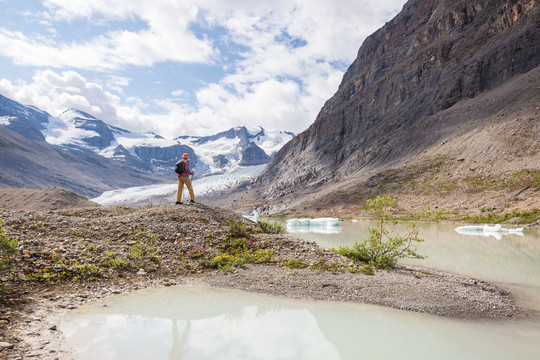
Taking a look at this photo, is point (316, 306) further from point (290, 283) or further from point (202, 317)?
point (202, 317)

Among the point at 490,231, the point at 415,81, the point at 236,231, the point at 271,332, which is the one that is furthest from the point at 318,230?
the point at 415,81

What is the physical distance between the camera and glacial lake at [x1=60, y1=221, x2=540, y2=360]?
828 centimetres

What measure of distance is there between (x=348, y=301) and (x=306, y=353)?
4.42 m

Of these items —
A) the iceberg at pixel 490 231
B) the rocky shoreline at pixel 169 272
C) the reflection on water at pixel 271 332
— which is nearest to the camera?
the reflection on water at pixel 271 332

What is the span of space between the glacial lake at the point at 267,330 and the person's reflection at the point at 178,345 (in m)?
0.02

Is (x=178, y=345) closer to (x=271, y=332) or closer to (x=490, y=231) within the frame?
(x=271, y=332)

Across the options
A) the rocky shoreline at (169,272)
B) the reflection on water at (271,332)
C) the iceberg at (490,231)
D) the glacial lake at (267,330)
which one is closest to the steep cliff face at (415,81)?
the iceberg at (490,231)

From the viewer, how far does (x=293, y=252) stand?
1766 cm

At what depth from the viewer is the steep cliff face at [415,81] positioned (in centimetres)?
10300

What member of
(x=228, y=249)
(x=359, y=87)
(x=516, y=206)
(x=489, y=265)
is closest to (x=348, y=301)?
(x=228, y=249)

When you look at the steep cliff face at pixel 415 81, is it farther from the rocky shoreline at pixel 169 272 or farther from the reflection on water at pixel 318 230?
the rocky shoreline at pixel 169 272

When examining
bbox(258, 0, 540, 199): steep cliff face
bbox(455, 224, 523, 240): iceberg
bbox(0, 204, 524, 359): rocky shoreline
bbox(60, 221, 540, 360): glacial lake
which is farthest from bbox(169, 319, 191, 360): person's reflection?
bbox(258, 0, 540, 199): steep cliff face

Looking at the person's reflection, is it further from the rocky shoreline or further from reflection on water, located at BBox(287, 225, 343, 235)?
reflection on water, located at BBox(287, 225, 343, 235)

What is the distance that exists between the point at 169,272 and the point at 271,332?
24.0ft
